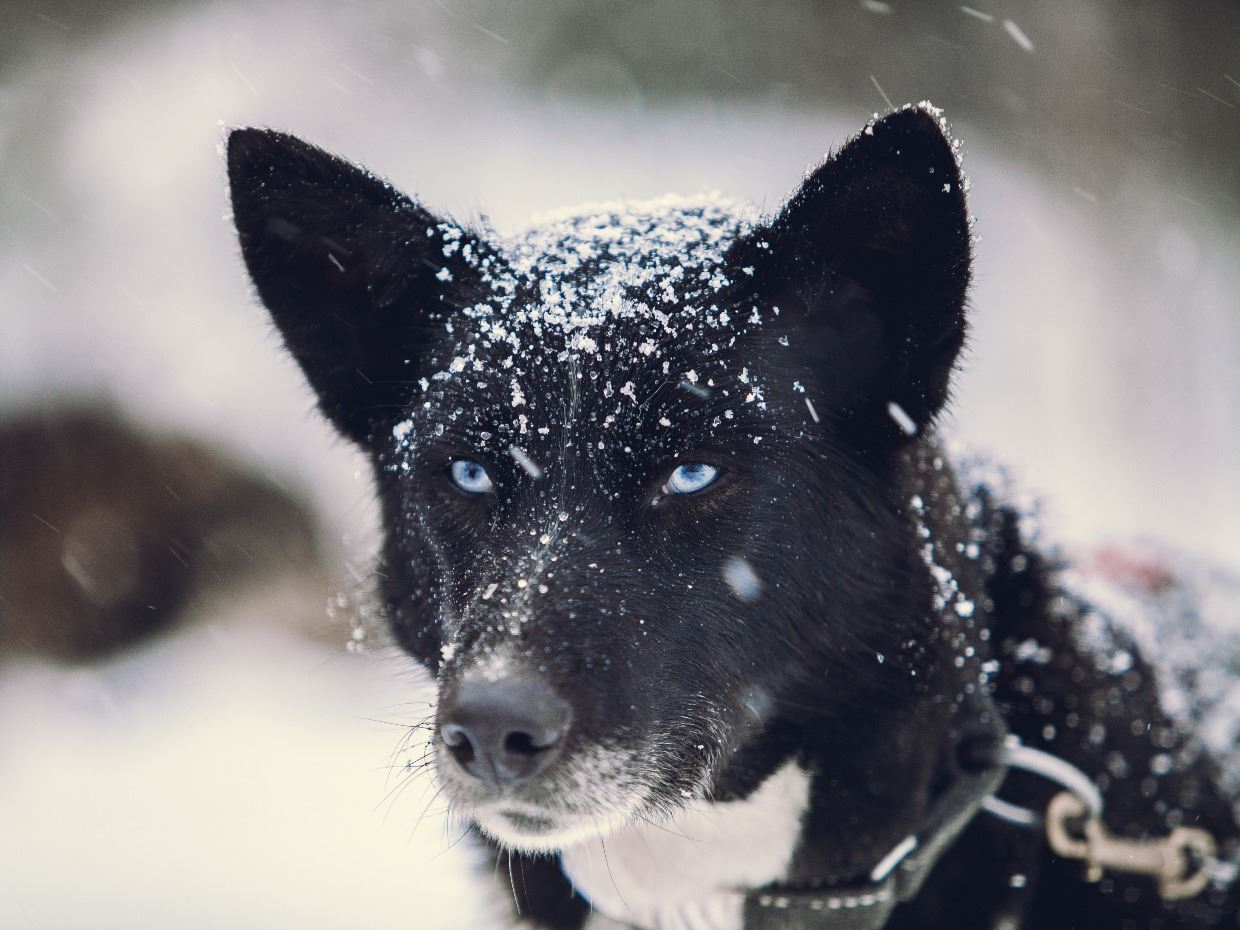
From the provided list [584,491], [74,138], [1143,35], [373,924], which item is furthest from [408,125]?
[584,491]

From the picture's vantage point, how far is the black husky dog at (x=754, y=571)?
156 centimetres

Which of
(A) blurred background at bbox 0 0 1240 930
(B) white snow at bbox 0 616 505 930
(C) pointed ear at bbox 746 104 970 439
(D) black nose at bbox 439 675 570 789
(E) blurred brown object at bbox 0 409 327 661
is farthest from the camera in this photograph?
(E) blurred brown object at bbox 0 409 327 661

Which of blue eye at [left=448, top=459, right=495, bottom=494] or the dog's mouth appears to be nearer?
the dog's mouth

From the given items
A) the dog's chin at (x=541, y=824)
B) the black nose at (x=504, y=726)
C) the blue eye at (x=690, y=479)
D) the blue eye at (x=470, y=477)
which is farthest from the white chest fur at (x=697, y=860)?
the blue eye at (x=470, y=477)

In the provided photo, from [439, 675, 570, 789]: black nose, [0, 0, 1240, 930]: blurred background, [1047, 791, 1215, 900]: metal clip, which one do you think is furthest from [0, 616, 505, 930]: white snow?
[1047, 791, 1215, 900]: metal clip

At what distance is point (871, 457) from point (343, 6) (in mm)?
9503

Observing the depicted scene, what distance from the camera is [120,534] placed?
536cm

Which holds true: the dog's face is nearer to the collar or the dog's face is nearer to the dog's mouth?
the dog's mouth

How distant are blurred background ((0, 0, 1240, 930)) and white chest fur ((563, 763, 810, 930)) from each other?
448 mm

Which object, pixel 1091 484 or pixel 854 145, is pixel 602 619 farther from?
pixel 1091 484

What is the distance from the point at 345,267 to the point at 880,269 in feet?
3.48

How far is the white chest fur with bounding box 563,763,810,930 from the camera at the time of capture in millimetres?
1737

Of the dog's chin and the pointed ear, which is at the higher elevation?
the pointed ear

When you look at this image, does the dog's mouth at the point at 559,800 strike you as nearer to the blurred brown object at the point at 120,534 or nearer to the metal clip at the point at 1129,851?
the metal clip at the point at 1129,851
